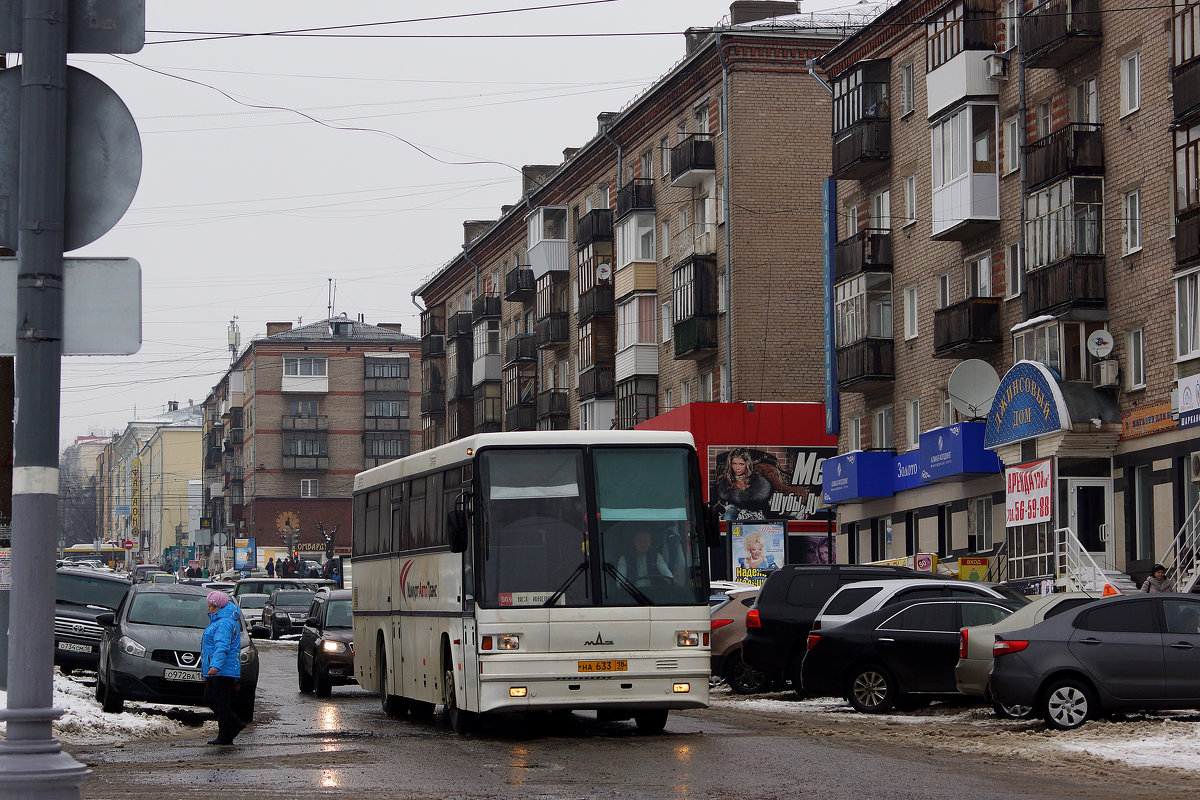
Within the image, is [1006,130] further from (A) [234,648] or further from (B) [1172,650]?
Result: (A) [234,648]

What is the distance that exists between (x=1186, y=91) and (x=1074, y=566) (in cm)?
872

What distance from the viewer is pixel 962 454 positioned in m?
39.2

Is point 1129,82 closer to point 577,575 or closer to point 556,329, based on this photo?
point 577,575

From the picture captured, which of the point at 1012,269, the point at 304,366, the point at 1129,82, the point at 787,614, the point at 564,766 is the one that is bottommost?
the point at 564,766

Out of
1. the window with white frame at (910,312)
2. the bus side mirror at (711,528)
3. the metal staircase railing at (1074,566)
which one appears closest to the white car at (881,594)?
the bus side mirror at (711,528)

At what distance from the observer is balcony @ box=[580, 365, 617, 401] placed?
62.7 m

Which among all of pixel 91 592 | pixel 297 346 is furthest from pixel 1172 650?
pixel 297 346

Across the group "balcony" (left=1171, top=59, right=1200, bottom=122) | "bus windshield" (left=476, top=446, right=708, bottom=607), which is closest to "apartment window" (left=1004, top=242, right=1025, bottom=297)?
"balcony" (left=1171, top=59, right=1200, bottom=122)

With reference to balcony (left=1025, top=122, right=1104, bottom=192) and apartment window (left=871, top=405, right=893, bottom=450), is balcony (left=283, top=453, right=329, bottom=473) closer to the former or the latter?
apartment window (left=871, top=405, right=893, bottom=450)

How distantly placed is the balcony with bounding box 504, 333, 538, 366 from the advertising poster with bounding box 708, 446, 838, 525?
2104 cm

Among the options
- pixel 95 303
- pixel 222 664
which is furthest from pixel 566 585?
pixel 95 303

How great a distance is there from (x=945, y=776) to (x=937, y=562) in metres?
25.6

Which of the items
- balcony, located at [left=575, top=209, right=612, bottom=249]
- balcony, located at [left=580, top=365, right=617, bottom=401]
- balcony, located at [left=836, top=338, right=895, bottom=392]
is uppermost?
balcony, located at [left=575, top=209, right=612, bottom=249]

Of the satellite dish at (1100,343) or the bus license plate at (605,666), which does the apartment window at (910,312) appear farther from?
the bus license plate at (605,666)
